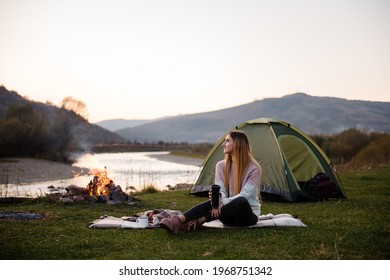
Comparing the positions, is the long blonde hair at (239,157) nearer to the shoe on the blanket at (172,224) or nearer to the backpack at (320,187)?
the shoe on the blanket at (172,224)

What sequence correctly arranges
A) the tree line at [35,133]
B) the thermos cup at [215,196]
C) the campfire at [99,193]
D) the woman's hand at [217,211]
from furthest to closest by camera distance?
the tree line at [35,133] < the campfire at [99,193] < the woman's hand at [217,211] < the thermos cup at [215,196]

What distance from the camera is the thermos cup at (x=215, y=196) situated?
4645 mm

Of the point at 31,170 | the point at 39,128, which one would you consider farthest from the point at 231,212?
the point at 39,128

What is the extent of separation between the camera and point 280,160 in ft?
27.9

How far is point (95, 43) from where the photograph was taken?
9.17 meters

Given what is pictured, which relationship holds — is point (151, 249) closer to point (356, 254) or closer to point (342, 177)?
point (356, 254)

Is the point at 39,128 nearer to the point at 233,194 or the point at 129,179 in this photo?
the point at 129,179

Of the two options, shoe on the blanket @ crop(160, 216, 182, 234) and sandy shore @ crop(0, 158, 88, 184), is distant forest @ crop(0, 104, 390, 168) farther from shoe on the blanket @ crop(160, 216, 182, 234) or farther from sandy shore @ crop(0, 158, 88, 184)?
shoe on the blanket @ crop(160, 216, 182, 234)

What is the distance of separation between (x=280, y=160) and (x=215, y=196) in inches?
161

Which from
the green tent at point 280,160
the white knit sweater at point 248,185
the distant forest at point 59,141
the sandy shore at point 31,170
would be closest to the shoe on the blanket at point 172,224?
the white knit sweater at point 248,185

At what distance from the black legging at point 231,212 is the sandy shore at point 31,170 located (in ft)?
34.5

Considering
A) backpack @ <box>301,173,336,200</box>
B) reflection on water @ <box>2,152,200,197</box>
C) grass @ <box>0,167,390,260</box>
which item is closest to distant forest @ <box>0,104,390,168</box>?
reflection on water @ <box>2,152,200,197</box>

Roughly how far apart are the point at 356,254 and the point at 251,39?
24.3 feet

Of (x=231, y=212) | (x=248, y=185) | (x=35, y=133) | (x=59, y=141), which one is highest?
(x=35, y=133)
